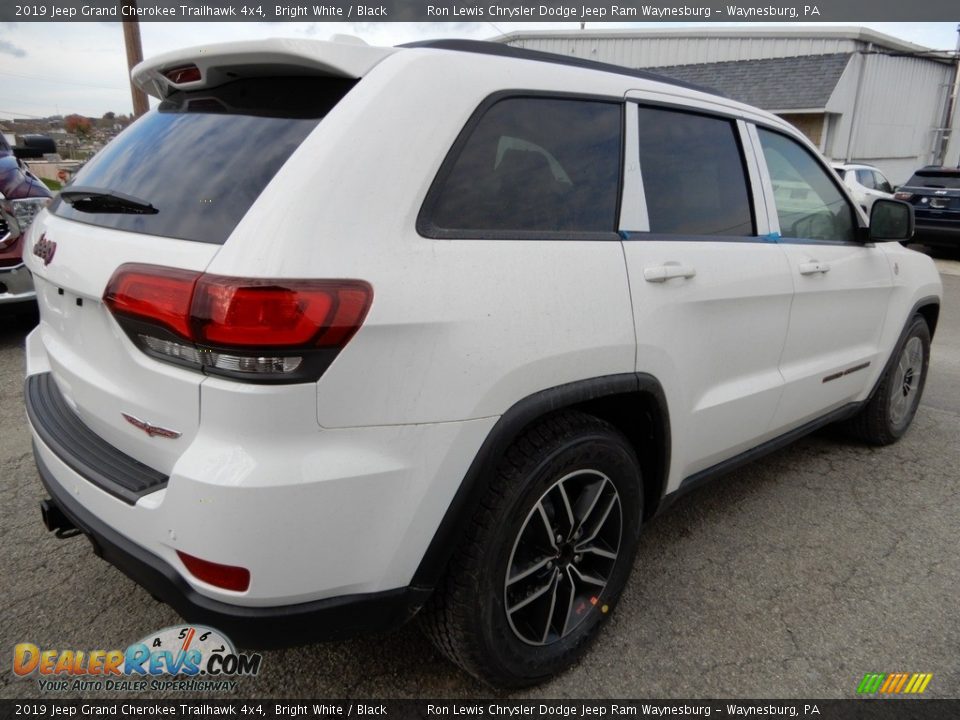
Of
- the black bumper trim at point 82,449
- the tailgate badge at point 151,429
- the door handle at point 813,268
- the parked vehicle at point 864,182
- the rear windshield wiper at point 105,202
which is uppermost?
the rear windshield wiper at point 105,202

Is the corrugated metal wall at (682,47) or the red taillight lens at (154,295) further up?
the corrugated metal wall at (682,47)

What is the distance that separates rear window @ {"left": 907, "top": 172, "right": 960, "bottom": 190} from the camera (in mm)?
12441

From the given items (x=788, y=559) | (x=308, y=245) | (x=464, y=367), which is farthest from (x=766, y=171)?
(x=308, y=245)

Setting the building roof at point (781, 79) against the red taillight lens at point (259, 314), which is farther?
the building roof at point (781, 79)

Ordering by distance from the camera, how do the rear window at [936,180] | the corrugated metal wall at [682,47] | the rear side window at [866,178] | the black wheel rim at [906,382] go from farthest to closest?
the corrugated metal wall at [682,47], the rear side window at [866,178], the rear window at [936,180], the black wheel rim at [906,382]

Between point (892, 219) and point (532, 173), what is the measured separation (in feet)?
7.34

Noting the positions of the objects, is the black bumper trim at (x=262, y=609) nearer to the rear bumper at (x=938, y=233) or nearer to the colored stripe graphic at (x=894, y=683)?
the colored stripe graphic at (x=894, y=683)

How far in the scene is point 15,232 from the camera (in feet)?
17.7

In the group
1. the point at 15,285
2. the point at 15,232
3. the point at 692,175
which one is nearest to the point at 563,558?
the point at 692,175

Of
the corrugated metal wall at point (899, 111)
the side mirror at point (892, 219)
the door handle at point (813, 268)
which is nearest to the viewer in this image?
the door handle at point (813, 268)

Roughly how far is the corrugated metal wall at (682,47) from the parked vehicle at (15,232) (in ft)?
55.6

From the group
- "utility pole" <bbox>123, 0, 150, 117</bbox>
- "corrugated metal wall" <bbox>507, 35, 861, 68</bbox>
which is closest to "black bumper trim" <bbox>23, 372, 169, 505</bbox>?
"utility pole" <bbox>123, 0, 150, 117</bbox>

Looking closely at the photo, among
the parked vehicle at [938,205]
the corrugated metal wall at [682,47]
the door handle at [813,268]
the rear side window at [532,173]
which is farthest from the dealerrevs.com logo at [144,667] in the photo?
the corrugated metal wall at [682,47]

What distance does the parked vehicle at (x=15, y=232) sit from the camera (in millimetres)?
5293
